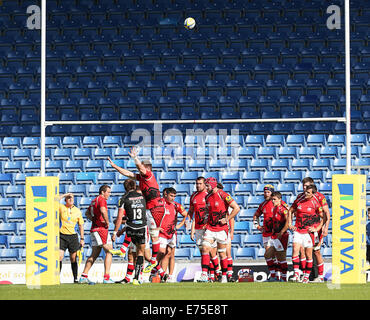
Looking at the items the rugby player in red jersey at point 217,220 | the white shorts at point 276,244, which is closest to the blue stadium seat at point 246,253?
the white shorts at point 276,244

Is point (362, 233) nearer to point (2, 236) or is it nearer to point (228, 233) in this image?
point (228, 233)

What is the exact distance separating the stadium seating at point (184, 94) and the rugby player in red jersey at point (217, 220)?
347cm

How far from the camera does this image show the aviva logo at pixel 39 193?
13.5 metres

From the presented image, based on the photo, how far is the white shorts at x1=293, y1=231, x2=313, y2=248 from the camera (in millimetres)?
14953

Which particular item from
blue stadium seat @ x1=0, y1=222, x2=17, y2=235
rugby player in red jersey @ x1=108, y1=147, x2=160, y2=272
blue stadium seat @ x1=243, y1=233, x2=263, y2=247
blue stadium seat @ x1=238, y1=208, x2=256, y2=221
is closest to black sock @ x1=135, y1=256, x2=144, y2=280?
rugby player in red jersey @ x1=108, y1=147, x2=160, y2=272

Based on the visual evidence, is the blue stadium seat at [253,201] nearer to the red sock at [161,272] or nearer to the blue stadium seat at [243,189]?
the blue stadium seat at [243,189]

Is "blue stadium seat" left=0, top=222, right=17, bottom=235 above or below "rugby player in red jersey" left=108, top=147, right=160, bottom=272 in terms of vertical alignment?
below

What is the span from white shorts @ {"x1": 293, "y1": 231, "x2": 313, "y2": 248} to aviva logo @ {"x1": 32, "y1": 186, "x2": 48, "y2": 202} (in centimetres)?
466

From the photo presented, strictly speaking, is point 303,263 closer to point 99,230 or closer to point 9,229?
point 99,230

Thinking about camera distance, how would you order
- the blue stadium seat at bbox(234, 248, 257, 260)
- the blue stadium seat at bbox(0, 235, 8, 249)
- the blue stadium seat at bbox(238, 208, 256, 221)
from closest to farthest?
the blue stadium seat at bbox(234, 248, 257, 260) < the blue stadium seat at bbox(0, 235, 8, 249) < the blue stadium seat at bbox(238, 208, 256, 221)

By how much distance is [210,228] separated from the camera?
15242 mm

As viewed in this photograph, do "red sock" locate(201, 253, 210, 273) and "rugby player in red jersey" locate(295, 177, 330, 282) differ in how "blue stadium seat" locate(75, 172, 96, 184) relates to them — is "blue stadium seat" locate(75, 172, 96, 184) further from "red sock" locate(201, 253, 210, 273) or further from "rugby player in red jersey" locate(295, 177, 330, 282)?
"rugby player in red jersey" locate(295, 177, 330, 282)

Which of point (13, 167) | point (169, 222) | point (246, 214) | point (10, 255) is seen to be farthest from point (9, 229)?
point (246, 214)

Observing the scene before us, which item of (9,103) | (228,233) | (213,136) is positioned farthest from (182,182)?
(9,103)
